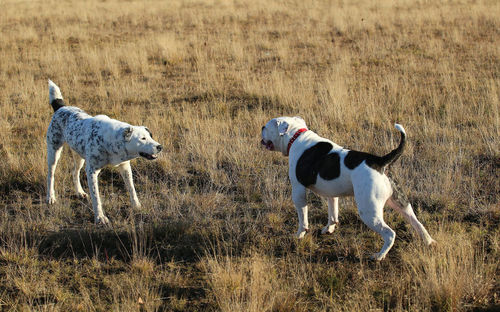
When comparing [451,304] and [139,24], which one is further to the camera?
[139,24]

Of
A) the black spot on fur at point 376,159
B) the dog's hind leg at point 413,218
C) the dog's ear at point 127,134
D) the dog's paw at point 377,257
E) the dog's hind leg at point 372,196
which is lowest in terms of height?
the dog's paw at point 377,257

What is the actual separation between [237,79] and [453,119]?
5176 millimetres

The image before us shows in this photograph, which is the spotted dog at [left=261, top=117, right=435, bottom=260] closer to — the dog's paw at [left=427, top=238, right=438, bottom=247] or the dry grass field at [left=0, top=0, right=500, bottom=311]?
the dog's paw at [left=427, top=238, right=438, bottom=247]

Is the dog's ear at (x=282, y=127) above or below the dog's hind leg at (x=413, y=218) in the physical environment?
above

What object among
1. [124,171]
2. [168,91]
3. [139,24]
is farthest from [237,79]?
[139,24]

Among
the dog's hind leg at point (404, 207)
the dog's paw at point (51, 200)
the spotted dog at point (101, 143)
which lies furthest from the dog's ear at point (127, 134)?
the dog's hind leg at point (404, 207)

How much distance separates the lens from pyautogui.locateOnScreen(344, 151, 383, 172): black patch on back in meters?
4.14

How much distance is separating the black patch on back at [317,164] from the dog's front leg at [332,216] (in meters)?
0.51

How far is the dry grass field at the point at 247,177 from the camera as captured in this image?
4133 millimetres

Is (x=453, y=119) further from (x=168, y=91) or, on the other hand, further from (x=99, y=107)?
(x=99, y=107)

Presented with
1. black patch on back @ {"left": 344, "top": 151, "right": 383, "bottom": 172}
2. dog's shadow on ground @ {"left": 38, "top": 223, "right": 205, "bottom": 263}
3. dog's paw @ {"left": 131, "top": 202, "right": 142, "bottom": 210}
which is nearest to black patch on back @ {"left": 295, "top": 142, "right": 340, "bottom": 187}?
black patch on back @ {"left": 344, "top": 151, "right": 383, "bottom": 172}

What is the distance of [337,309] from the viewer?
3789mm

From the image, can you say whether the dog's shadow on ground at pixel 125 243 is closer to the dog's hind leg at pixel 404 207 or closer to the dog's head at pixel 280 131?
the dog's head at pixel 280 131

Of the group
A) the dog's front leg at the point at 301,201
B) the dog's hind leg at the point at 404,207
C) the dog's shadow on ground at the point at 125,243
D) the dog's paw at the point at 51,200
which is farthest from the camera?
the dog's paw at the point at 51,200
